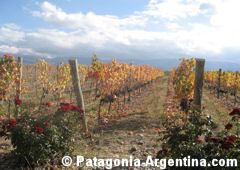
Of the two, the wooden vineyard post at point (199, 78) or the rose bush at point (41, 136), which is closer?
the rose bush at point (41, 136)

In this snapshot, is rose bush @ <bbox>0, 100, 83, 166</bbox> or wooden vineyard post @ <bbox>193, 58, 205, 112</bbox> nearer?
rose bush @ <bbox>0, 100, 83, 166</bbox>

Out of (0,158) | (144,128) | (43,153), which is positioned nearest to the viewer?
(43,153)

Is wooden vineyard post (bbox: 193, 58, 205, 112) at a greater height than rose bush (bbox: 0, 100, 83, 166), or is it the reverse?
wooden vineyard post (bbox: 193, 58, 205, 112)

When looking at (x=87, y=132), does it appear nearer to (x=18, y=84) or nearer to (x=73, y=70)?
(x=73, y=70)

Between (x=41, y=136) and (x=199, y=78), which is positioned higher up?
(x=199, y=78)

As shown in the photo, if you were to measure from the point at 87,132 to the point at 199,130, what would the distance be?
3.99 metres

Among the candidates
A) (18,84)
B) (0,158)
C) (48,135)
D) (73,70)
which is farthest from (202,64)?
(18,84)

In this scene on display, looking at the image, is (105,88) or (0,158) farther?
(105,88)

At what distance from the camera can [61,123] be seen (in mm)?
3971

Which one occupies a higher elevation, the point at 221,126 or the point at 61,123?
the point at 61,123

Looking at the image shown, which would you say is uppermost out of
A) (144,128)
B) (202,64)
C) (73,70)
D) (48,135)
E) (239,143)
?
(202,64)

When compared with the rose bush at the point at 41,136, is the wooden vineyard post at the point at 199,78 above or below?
above

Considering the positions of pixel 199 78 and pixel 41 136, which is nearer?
pixel 41 136

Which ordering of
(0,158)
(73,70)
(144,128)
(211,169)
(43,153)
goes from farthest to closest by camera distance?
Result: (144,128), (73,70), (0,158), (43,153), (211,169)
